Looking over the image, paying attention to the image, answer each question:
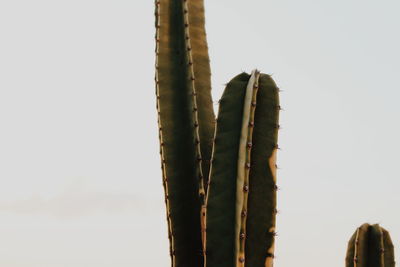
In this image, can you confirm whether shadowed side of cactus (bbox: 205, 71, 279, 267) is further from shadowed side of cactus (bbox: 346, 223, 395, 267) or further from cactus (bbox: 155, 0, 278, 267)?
shadowed side of cactus (bbox: 346, 223, 395, 267)

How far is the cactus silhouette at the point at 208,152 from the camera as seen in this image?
11.0 ft

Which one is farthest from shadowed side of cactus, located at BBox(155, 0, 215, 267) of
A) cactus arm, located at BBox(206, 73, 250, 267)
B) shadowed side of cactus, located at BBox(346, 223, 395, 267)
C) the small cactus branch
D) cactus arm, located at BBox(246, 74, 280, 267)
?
shadowed side of cactus, located at BBox(346, 223, 395, 267)

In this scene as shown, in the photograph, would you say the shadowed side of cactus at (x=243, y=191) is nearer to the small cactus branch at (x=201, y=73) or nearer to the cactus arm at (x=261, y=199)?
the cactus arm at (x=261, y=199)

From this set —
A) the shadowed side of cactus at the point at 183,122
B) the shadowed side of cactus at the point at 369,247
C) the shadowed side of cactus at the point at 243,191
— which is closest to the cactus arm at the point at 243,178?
the shadowed side of cactus at the point at 243,191

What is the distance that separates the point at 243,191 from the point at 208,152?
1.92ft

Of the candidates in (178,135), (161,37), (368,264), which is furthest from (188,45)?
(368,264)

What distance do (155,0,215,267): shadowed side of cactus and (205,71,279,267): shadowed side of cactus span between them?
36 centimetres

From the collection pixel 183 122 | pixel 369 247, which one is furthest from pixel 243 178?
pixel 369 247

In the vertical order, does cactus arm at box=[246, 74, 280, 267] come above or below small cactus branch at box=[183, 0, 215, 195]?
below

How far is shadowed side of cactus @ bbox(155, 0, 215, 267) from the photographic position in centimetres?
373

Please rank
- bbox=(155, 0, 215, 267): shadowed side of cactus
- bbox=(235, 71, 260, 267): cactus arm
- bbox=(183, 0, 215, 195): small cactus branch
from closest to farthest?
bbox=(235, 71, 260, 267): cactus arm, bbox=(155, 0, 215, 267): shadowed side of cactus, bbox=(183, 0, 215, 195): small cactus branch

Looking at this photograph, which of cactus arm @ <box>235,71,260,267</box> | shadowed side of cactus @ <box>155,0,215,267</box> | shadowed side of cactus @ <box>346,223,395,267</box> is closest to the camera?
cactus arm @ <box>235,71,260,267</box>

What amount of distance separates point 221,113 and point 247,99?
0.52 feet

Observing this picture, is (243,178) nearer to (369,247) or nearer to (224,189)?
(224,189)
